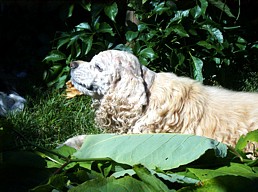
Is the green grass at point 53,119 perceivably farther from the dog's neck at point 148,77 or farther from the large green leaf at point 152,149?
the large green leaf at point 152,149

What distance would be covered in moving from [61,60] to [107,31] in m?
0.58

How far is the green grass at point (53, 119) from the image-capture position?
438 cm

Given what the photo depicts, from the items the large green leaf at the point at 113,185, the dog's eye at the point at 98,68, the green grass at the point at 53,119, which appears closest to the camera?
the large green leaf at the point at 113,185

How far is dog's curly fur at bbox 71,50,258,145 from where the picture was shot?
3.66 meters

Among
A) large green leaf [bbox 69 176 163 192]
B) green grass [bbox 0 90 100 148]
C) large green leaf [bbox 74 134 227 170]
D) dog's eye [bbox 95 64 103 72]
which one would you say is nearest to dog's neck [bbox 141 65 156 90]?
dog's eye [bbox 95 64 103 72]

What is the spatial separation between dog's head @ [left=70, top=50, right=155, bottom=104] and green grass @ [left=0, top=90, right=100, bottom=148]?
515 millimetres

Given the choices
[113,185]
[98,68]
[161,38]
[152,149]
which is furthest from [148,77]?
[113,185]

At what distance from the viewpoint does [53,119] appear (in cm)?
472

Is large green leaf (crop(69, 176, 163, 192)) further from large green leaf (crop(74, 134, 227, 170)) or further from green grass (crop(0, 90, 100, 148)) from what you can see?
green grass (crop(0, 90, 100, 148))

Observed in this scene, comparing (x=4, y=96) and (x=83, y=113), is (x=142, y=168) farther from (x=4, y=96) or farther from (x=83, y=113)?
(x=4, y=96)

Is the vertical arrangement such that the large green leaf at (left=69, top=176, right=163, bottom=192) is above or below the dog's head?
above

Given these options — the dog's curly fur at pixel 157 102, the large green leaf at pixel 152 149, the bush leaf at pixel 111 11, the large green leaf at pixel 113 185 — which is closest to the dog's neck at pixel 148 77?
the dog's curly fur at pixel 157 102

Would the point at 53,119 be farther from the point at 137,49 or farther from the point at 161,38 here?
the point at 161,38

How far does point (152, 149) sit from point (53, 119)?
281 cm
